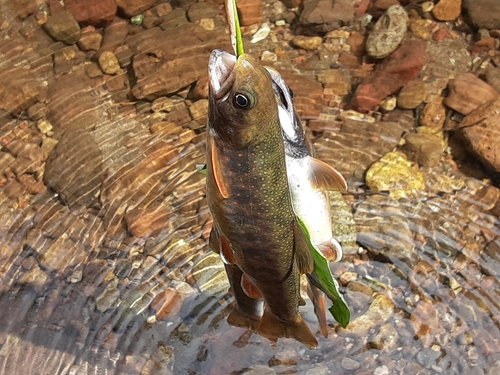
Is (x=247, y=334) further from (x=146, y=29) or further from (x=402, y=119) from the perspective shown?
(x=146, y=29)

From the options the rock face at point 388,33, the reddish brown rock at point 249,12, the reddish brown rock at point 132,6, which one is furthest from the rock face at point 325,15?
the reddish brown rock at point 132,6

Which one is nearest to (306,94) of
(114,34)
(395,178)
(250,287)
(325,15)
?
(325,15)

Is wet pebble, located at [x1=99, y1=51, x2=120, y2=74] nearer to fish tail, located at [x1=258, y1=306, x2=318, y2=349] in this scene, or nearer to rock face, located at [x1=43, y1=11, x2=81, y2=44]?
rock face, located at [x1=43, y1=11, x2=81, y2=44]

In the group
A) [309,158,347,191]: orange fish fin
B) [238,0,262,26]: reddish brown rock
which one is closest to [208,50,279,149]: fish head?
[309,158,347,191]: orange fish fin

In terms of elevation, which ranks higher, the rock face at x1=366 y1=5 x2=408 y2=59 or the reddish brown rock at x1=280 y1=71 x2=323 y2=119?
the rock face at x1=366 y1=5 x2=408 y2=59

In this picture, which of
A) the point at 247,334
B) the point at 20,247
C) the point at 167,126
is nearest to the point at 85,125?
the point at 167,126

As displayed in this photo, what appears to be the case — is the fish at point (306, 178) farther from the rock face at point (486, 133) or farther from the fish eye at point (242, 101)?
the rock face at point (486, 133)

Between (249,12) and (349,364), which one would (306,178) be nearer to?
(349,364)
